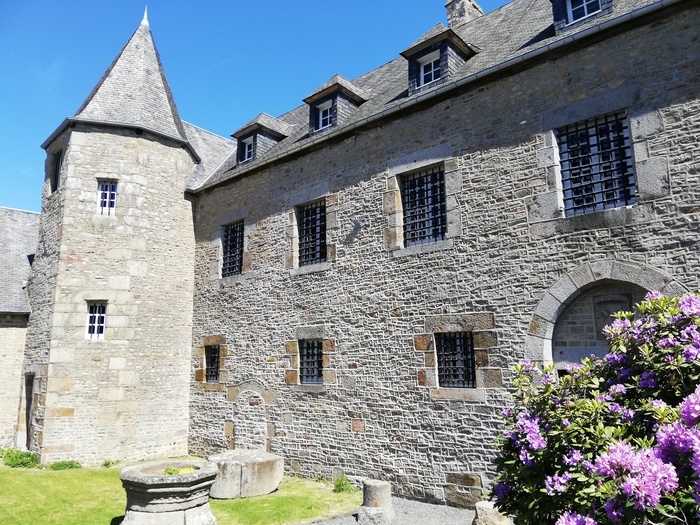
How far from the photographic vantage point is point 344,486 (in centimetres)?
881

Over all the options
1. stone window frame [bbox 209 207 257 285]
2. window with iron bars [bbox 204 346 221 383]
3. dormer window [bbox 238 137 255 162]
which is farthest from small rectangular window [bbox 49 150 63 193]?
window with iron bars [bbox 204 346 221 383]

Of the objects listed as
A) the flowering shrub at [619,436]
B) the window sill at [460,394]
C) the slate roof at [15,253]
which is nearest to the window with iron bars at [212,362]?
the slate roof at [15,253]

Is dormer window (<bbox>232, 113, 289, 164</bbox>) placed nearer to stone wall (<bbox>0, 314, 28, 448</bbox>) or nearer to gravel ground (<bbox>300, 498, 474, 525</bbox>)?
stone wall (<bbox>0, 314, 28, 448</bbox>)

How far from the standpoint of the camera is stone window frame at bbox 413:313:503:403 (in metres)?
7.52

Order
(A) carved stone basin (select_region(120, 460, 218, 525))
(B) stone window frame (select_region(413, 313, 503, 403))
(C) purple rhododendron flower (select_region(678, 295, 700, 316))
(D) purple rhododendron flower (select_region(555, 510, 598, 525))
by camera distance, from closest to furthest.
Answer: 1. (D) purple rhododendron flower (select_region(555, 510, 598, 525))
2. (C) purple rhododendron flower (select_region(678, 295, 700, 316))
3. (A) carved stone basin (select_region(120, 460, 218, 525))
4. (B) stone window frame (select_region(413, 313, 503, 403))

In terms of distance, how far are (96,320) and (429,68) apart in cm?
889

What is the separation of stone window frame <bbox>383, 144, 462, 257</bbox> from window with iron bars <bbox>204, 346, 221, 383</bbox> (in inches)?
216

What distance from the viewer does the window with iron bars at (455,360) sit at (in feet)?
25.8

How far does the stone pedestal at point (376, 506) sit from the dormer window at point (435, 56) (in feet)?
22.0

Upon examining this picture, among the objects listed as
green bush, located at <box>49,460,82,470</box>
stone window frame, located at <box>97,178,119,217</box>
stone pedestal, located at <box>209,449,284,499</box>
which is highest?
stone window frame, located at <box>97,178,119,217</box>

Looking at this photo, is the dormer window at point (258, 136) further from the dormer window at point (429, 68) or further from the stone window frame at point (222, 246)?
the dormer window at point (429, 68)

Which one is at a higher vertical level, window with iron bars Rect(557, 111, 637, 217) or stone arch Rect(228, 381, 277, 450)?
window with iron bars Rect(557, 111, 637, 217)

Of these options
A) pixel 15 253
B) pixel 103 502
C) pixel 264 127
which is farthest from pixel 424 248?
pixel 15 253

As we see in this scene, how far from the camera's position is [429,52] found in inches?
375
